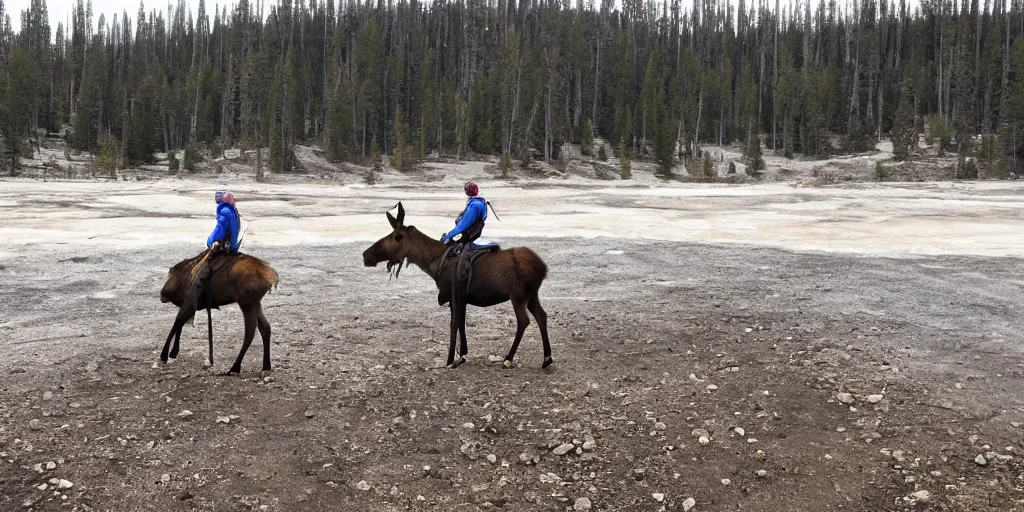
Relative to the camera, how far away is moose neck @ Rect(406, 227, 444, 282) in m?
8.01

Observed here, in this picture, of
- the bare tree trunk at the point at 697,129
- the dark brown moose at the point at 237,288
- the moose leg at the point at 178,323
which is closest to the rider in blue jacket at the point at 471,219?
the dark brown moose at the point at 237,288

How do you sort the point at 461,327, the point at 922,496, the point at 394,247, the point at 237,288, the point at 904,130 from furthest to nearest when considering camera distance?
the point at 904,130 < the point at 394,247 < the point at 461,327 < the point at 237,288 < the point at 922,496

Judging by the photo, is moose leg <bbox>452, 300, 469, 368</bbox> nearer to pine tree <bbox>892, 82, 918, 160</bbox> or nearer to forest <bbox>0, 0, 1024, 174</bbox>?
forest <bbox>0, 0, 1024, 174</bbox>

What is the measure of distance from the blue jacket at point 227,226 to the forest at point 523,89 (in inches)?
1636

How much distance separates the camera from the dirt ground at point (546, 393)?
5.53 m

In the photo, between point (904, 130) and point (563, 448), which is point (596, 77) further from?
point (563, 448)

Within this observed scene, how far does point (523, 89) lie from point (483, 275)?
163 feet

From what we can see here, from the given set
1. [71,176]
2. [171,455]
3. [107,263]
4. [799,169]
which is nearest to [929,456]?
[171,455]

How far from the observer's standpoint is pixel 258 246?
1648 cm

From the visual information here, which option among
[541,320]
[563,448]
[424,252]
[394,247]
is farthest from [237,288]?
[563,448]

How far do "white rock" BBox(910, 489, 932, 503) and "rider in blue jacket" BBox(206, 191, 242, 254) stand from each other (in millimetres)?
5473

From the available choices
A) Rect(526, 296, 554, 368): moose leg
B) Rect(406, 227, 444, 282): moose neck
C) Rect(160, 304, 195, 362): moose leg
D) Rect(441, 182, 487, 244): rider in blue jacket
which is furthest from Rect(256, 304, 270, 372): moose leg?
Rect(526, 296, 554, 368): moose leg

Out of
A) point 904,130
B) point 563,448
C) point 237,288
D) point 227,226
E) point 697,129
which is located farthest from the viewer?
point 697,129

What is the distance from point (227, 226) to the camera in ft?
24.1
